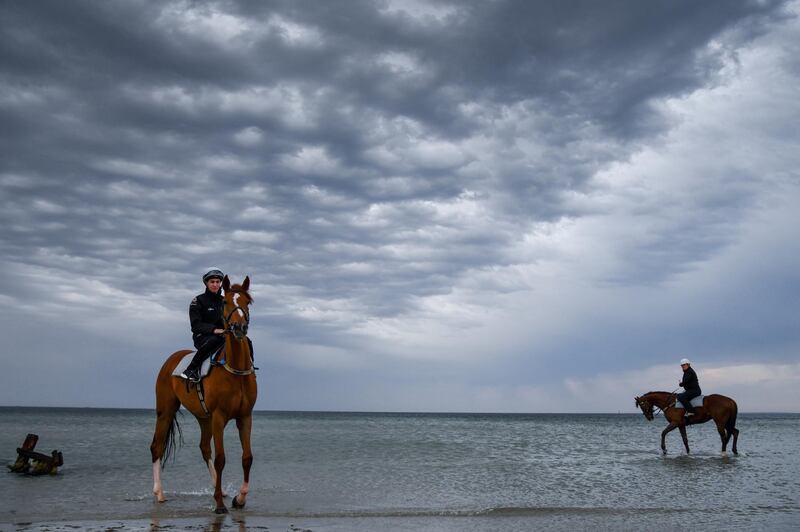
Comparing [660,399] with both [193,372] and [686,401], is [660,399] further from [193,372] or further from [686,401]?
[193,372]

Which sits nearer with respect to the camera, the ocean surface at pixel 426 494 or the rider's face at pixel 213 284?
the ocean surface at pixel 426 494

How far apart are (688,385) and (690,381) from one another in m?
0.19

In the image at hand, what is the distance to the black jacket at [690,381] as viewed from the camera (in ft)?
77.3

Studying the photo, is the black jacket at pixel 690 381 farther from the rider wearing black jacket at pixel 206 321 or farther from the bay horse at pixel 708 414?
the rider wearing black jacket at pixel 206 321

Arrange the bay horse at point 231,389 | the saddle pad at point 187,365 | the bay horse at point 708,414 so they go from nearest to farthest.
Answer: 1. the bay horse at point 231,389
2. the saddle pad at point 187,365
3. the bay horse at point 708,414

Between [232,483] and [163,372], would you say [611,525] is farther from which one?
[232,483]

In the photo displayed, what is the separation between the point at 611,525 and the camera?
31.0 ft

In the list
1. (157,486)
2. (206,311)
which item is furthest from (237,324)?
(157,486)

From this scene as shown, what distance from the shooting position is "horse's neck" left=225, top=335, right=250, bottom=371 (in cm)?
1009

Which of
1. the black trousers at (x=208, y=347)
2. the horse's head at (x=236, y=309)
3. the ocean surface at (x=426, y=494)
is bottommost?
the ocean surface at (x=426, y=494)

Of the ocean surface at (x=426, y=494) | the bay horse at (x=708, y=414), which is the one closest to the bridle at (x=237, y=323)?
the ocean surface at (x=426, y=494)

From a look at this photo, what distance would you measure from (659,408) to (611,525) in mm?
17518

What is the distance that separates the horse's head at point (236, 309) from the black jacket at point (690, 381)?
19.0 metres

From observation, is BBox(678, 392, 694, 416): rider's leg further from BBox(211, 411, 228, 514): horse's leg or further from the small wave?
BBox(211, 411, 228, 514): horse's leg
